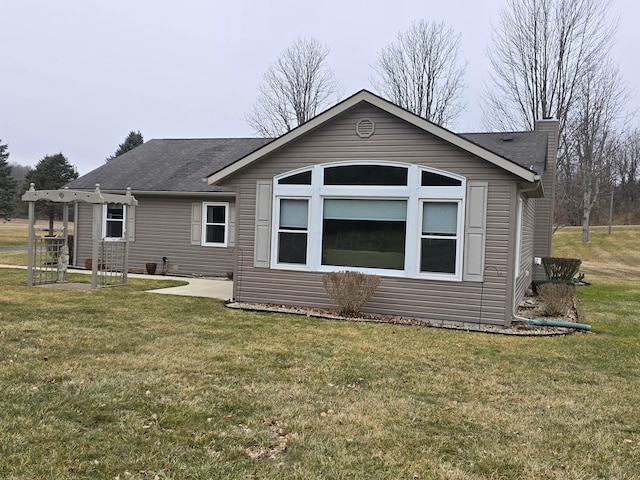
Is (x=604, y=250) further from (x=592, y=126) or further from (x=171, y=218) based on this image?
(x=171, y=218)

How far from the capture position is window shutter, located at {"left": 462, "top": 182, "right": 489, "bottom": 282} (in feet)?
28.2

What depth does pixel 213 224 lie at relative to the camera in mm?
15344

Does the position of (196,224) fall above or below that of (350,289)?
above

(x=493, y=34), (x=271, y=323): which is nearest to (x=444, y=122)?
(x=493, y=34)

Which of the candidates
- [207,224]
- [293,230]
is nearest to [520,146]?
[293,230]

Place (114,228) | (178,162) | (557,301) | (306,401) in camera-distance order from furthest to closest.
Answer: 1. (178,162)
2. (114,228)
3. (557,301)
4. (306,401)

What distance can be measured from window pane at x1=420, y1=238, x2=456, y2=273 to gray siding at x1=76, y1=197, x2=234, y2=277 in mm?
7485

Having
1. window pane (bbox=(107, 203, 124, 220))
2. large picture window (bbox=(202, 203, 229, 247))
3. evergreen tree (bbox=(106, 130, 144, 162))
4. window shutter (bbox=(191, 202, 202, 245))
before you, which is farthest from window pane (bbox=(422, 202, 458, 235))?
evergreen tree (bbox=(106, 130, 144, 162))

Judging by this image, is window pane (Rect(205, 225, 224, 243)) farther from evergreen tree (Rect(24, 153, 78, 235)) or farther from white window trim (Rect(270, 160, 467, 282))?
evergreen tree (Rect(24, 153, 78, 235))

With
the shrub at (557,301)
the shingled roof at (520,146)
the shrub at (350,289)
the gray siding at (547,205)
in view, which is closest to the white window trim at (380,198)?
the shrub at (350,289)

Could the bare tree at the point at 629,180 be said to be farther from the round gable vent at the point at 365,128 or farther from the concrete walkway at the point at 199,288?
the round gable vent at the point at 365,128

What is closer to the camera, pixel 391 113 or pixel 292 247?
pixel 391 113

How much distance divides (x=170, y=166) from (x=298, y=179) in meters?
9.07

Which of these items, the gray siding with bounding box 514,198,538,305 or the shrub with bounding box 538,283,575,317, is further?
the gray siding with bounding box 514,198,538,305
